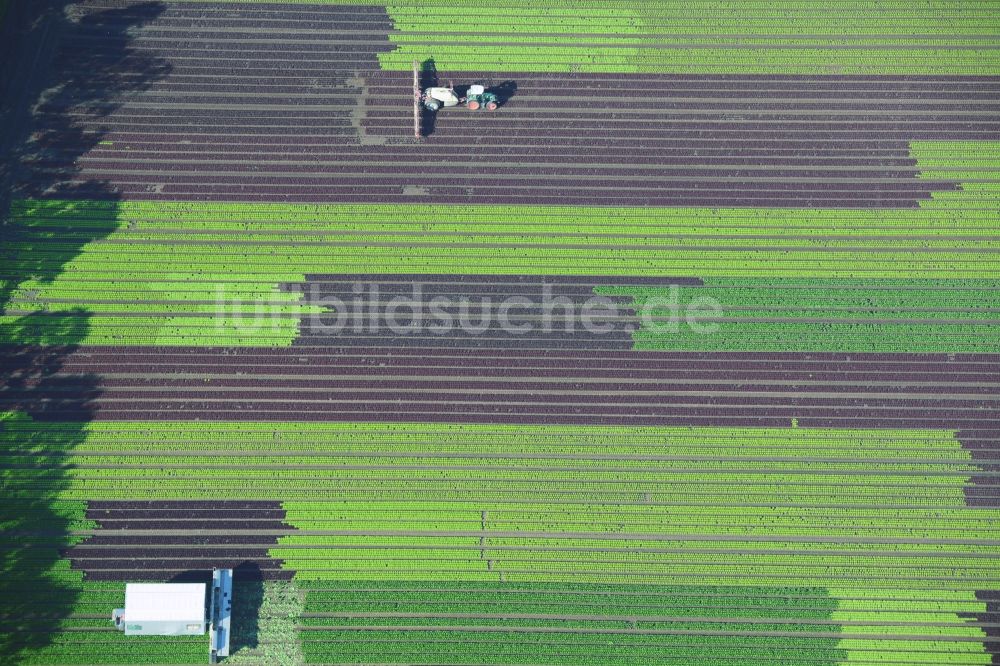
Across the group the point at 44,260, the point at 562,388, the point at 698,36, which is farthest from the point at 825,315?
the point at 44,260

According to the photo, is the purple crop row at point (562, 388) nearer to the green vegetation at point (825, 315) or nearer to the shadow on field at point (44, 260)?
the green vegetation at point (825, 315)

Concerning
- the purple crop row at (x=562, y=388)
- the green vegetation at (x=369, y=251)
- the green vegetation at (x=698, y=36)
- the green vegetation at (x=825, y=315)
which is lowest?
the purple crop row at (x=562, y=388)

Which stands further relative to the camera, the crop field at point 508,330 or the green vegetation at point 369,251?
the green vegetation at point 369,251

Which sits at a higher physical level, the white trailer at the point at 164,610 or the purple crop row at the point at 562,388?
the purple crop row at the point at 562,388

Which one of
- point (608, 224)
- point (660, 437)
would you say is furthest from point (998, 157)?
point (660, 437)

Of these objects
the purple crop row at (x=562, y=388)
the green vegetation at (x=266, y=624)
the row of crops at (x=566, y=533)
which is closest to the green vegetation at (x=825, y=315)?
the purple crop row at (x=562, y=388)

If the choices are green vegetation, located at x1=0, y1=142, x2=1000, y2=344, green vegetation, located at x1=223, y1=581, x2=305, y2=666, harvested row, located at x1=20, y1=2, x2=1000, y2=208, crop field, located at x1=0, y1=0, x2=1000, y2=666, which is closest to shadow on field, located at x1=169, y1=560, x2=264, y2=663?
green vegetation, located at x1=223, y1=581, x2=305, y2=666
